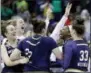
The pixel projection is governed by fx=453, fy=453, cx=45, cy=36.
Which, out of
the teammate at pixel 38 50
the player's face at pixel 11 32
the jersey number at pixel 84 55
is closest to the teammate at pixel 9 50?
the player's face at pixel 11 32

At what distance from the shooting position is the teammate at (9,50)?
598 centimetres

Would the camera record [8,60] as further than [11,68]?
No

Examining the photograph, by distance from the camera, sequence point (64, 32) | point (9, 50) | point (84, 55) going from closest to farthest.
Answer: point (84, 55) < point (9, 50) < point (64, 32)

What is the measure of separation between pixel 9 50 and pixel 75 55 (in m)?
0.91

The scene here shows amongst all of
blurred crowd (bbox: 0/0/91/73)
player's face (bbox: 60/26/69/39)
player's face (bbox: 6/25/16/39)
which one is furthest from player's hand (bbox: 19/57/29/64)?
blurred crowd (bbox: 0/0/91/73)

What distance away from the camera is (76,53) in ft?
19.4

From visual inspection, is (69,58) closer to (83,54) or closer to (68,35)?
(83,54)

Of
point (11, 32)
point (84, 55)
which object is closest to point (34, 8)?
point (11, 32)

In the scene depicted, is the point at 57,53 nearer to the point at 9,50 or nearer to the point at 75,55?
the point at 75,55

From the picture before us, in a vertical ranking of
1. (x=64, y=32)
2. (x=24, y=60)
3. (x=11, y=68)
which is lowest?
(x=11, y=68)

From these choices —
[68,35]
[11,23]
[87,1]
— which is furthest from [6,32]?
[87,1]

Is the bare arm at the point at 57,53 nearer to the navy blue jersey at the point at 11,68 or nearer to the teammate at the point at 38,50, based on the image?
the teammate at the point at 38,50

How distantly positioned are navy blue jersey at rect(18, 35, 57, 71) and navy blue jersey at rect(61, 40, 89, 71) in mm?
215

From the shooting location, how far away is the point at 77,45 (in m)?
5.95
